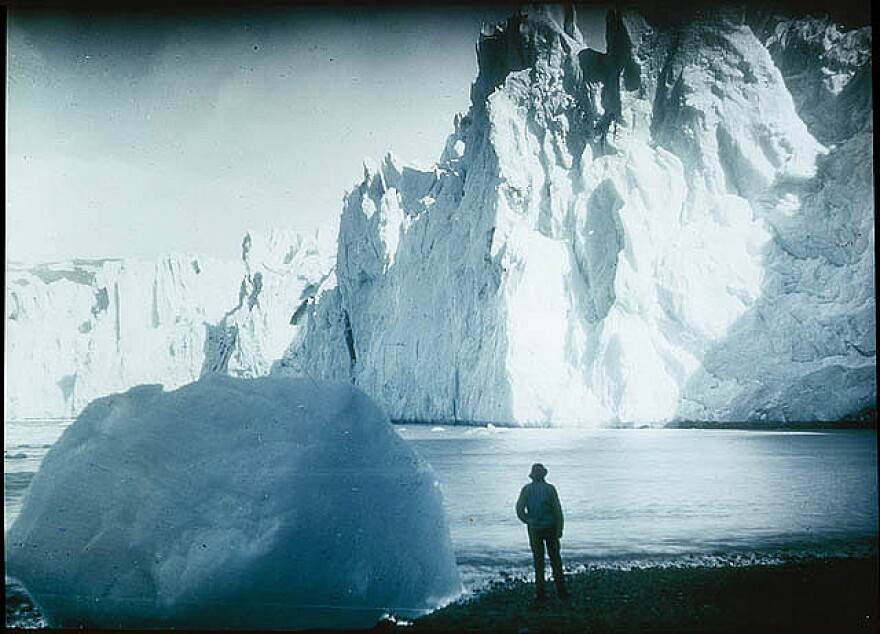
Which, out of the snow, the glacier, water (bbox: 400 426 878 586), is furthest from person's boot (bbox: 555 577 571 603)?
the glacier

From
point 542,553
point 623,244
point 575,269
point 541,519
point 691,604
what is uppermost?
point 623,244

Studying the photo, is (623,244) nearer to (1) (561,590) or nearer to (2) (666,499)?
(2) (666,499)

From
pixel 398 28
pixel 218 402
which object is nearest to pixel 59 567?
pixel 218 402

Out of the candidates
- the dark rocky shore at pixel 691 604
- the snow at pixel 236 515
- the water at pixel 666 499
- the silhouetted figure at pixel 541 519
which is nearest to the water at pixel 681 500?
the water at pixel 666 499

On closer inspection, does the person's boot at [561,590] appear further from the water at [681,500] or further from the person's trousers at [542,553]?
the water at [681,500]

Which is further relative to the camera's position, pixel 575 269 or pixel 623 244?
pixel 575 269

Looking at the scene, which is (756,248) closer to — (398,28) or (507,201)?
(507,201)

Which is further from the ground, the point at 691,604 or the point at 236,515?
the point at 236,515

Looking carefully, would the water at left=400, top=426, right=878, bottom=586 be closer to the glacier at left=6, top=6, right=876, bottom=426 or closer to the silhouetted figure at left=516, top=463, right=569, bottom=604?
the silhouetted figure at left=516, top=463, right=569, bottom=604

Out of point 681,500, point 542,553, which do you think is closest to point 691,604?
point 542,553

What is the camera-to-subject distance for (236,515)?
2992 mm

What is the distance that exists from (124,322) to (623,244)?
4676 millimetres

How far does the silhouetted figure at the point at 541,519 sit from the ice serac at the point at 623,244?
2062 millimetres

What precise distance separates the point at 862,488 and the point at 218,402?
10.1 ft
